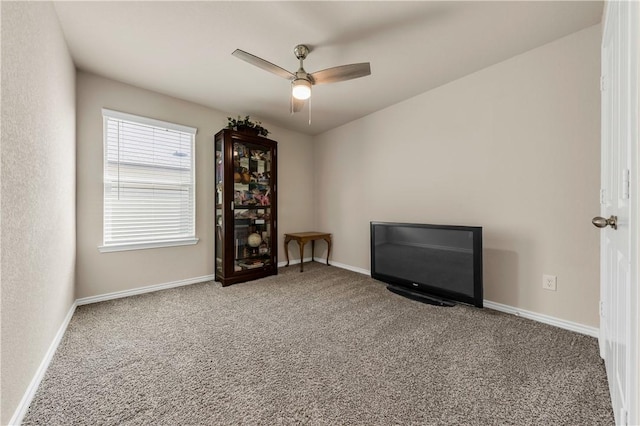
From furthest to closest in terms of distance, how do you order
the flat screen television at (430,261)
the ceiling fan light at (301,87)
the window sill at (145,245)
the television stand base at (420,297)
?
the window sill at (145,245) < the television stand base at (420,297) < the flat screen television at (430,261) < the ceiling fan light at (301,87)

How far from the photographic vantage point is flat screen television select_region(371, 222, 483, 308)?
2432mm

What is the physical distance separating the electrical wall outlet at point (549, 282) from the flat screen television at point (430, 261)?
0.53m

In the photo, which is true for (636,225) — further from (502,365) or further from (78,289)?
(78,289)

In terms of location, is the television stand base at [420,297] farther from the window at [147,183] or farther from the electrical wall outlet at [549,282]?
the window at [147,183]

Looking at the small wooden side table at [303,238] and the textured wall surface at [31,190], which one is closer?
the textured wall surface at [31,190]

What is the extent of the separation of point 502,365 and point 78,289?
3.87 m

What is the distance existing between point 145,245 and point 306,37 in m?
2.89

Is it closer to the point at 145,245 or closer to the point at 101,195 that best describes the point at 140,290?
the point at 145,245

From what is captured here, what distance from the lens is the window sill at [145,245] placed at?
290 cm

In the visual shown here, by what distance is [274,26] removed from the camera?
2057mm

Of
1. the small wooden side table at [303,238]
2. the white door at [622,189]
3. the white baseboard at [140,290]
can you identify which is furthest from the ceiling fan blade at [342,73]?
the white baseboard at [140,290]

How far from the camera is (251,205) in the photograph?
147 inches

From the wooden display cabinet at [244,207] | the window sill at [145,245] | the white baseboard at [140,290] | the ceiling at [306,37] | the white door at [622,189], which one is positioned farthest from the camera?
the wooden display cabinet at [244,207]

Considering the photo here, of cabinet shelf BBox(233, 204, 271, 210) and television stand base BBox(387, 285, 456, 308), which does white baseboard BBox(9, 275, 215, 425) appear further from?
television stand base BBox(387, 285, 456, 308)
